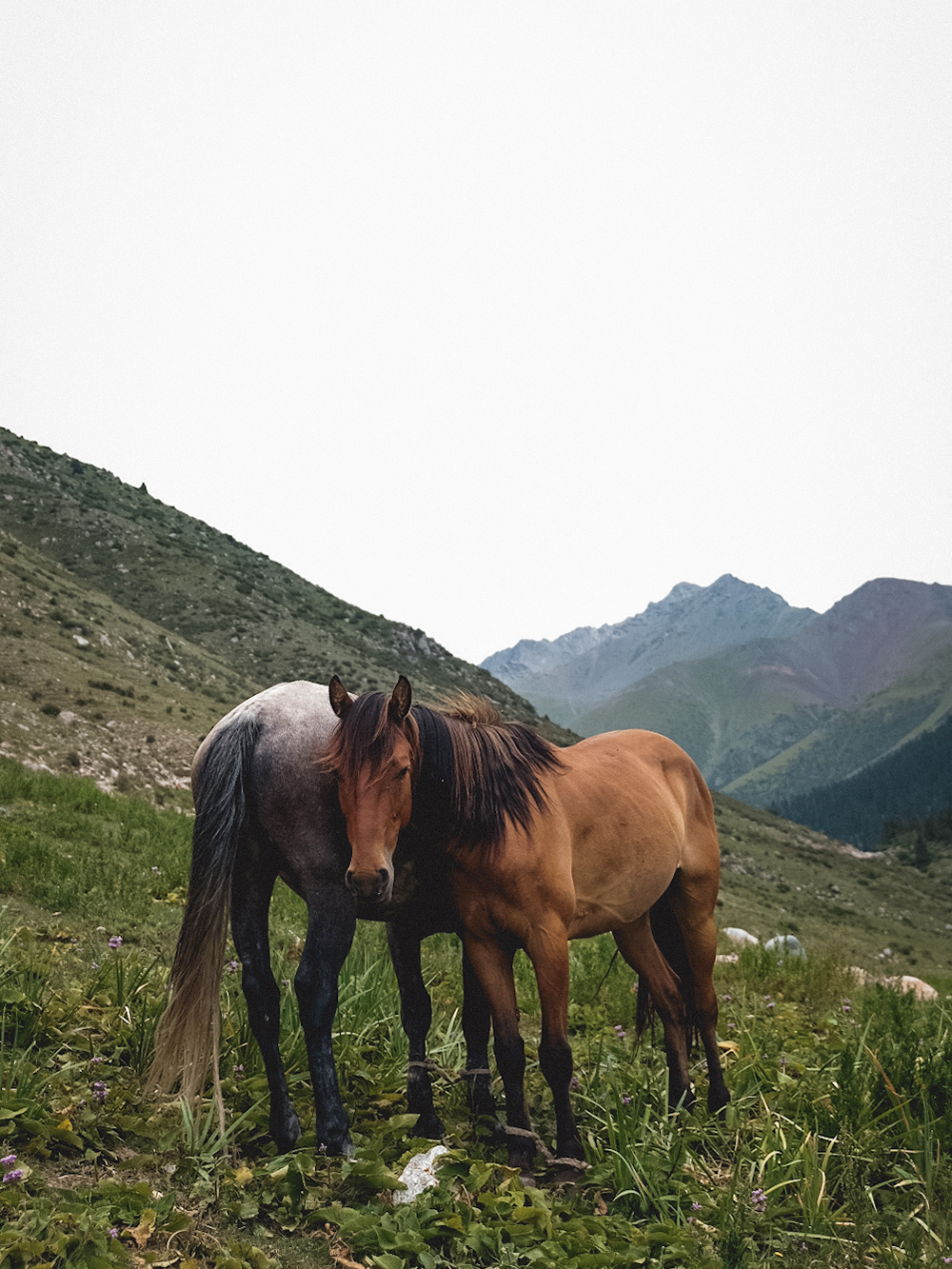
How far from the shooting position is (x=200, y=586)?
47.3 m

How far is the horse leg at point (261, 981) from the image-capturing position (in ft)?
12.3

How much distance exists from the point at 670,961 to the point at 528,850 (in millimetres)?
2118

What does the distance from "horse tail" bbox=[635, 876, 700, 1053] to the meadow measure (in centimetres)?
35

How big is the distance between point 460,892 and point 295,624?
4590 cm

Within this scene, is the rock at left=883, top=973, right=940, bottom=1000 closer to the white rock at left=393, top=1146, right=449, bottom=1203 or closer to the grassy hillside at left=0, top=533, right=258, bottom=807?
the white rock at left=393, top=1146, right=449, bottom=1203

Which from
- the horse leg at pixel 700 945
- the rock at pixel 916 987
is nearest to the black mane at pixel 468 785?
the horse leg at pixel 700 945

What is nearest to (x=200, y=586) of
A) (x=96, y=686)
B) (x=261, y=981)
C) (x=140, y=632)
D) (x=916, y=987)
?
(x=140, y=632)

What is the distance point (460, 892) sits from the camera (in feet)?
13.0

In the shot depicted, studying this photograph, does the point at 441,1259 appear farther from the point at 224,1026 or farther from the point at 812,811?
the point at 812,811

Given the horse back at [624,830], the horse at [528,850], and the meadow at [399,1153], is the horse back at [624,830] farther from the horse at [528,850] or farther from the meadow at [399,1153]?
the meadow at [399,1153]

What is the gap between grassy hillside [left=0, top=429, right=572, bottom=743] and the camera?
4225cm

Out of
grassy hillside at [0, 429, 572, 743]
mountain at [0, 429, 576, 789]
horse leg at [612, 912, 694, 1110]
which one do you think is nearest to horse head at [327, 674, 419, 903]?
horse leg at [612, 912, 694, 1110]

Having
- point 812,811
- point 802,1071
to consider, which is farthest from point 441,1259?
point 812,811

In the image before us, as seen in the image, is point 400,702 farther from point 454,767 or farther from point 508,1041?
point 508,1041
